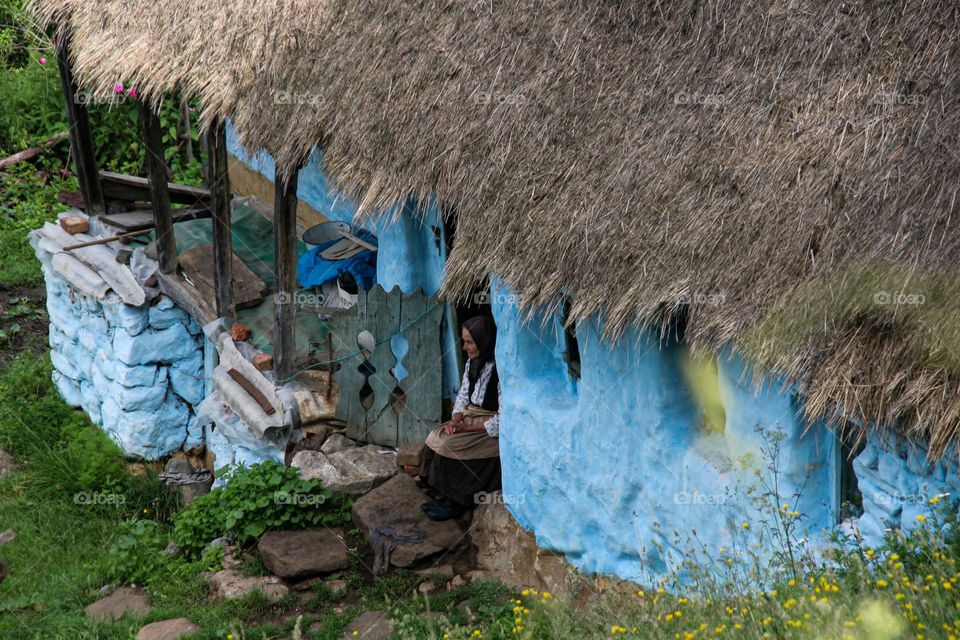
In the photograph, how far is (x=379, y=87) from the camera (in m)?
6.25

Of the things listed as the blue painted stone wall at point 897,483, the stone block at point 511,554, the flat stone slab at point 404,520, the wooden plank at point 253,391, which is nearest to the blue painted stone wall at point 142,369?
the wooden plank at point 253,391

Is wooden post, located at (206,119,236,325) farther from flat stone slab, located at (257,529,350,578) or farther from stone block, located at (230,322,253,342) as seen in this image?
flat stone slab, located at (257,529,350,578)

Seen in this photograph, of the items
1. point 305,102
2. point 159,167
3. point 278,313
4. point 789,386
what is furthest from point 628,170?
point 159,167

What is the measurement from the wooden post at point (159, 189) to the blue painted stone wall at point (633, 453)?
350cm

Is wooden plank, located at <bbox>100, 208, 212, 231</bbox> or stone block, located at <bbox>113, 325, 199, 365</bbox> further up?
wooden plank, located at <bbox>100, 208, 212, 231</bbox>

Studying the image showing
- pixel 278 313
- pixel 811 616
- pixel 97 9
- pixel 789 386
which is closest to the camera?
pixel 811 616

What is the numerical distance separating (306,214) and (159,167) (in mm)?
1404

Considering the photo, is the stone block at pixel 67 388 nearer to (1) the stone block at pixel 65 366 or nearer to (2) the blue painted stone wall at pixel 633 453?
(1) the stone block at pixel 65 366

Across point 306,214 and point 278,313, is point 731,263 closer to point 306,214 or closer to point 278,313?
point 278,313

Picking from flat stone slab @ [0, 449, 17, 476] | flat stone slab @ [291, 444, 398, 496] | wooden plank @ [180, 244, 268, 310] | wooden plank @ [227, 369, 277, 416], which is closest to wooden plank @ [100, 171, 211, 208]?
wooden plank @ [180, 244, 268, 310]

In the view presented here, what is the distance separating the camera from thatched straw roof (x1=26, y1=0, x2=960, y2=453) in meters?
3.84

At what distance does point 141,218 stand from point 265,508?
3419mm

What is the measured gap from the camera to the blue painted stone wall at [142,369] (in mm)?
8648

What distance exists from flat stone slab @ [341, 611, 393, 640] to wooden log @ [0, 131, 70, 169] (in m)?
8.98
